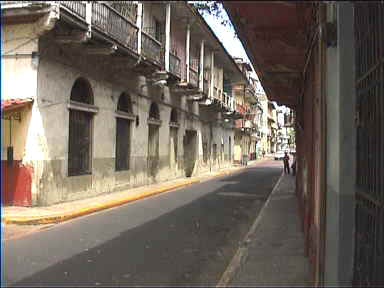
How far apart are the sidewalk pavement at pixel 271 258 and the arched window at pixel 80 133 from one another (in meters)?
6.92

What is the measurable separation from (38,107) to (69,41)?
220cm

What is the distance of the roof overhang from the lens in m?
5.02

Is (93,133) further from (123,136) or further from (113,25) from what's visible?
(113,25)

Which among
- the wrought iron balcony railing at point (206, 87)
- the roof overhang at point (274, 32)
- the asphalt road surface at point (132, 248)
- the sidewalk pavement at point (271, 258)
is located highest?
the wrought iron balcony railing at point (206, 87)

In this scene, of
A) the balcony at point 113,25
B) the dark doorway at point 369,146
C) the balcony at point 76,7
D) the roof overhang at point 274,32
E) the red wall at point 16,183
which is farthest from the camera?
the balcony at point 113,25

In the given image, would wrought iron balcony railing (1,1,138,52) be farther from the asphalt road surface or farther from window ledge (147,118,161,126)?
the asphalt road surface

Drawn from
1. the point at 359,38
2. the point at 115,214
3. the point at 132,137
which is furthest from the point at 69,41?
the point at 359,38

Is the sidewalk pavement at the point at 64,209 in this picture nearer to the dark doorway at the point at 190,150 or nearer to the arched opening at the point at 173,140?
the arched opening at the point at 173,140

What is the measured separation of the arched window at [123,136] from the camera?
2009 centimetres

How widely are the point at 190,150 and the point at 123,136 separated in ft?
43.2

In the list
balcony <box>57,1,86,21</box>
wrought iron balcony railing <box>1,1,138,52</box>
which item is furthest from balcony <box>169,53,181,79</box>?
balcony <box>57,1,86,21</box>

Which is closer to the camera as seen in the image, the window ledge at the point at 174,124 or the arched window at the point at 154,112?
the arched window at the point at 154,112

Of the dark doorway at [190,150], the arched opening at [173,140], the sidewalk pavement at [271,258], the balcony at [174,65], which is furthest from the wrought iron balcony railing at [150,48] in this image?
the sidewalk pavement at [271,258]

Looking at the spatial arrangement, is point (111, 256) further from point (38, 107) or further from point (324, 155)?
point (38, 107)
